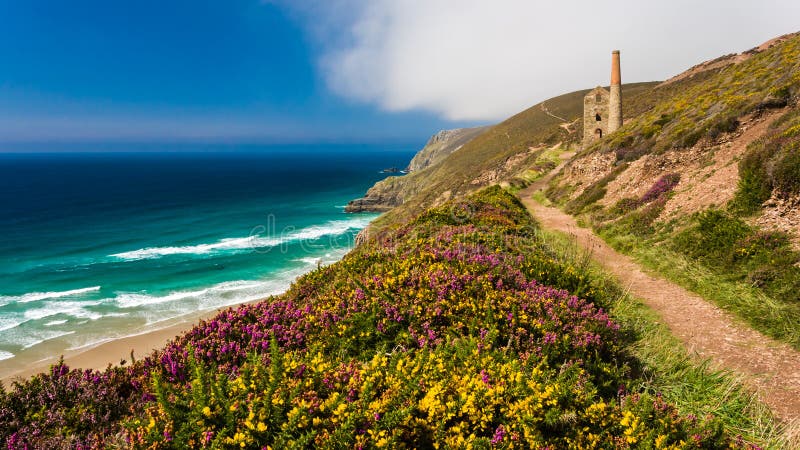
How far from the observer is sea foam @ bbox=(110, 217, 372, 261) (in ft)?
154

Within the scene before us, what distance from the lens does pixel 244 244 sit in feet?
170

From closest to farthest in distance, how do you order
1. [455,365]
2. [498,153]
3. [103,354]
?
[455,365]
[103,354]
[498,153]

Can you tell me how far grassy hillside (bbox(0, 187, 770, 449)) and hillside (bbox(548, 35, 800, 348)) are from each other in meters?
5.27

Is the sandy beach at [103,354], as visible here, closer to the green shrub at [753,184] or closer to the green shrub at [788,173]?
the green shrub at [753,184]

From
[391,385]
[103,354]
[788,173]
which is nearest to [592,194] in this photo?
[788,173]

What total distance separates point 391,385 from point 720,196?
15.3m

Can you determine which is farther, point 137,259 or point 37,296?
point 137,259

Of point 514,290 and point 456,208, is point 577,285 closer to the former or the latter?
point 514,290

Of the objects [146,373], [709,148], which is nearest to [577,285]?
[146,373]

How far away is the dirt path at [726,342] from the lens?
19.7 ft

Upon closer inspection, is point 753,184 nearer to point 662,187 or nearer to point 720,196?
point 720,196

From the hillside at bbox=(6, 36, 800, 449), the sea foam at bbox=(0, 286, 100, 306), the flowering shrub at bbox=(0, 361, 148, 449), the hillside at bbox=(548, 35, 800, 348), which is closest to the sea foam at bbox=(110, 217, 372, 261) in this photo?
the sea foam at bbox=(0, 286, 100, 306)

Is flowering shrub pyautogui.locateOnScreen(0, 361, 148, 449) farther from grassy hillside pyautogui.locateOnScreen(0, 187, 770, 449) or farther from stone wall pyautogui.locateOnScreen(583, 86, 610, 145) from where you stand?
stone wall pyautogui.locateOnScreen(583, 86, 610, 145)

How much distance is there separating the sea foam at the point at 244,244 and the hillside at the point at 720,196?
127 feet
